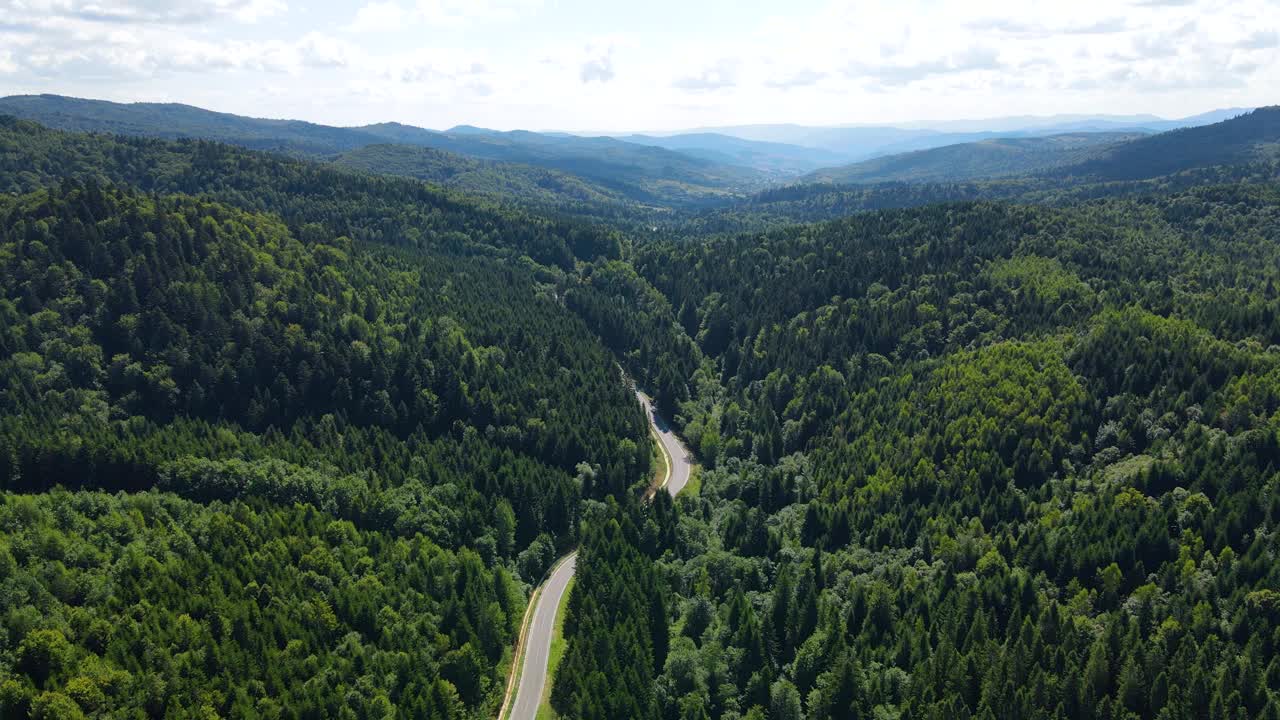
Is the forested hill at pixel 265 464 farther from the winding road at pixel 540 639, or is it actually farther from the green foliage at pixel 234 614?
the winding road at pixel 540 639

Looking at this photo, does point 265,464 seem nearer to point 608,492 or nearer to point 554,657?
point 554,657

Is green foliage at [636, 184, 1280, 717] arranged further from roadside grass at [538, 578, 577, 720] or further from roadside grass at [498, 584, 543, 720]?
roadside grass at [498, 584, 543, 720]

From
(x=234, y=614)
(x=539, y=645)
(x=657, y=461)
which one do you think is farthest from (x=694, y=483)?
(x=234, y=614)

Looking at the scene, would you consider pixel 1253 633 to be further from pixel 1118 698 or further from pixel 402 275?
pixel 402 275

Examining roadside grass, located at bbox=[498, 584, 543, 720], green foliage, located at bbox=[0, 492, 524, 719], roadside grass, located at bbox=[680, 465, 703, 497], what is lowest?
roadside grass, located at bbox=[498, 584, 543, 720]

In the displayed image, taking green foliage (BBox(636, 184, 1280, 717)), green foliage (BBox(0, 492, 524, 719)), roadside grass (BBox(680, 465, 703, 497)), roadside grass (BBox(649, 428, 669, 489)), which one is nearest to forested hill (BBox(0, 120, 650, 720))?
green foliage (BBox(0, 492, 524, 719))

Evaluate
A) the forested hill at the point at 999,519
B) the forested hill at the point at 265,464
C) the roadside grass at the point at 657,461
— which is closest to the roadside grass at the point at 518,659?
the forested hill at the point at 265,464

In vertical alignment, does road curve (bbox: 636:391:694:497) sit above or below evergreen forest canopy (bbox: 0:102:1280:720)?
below
